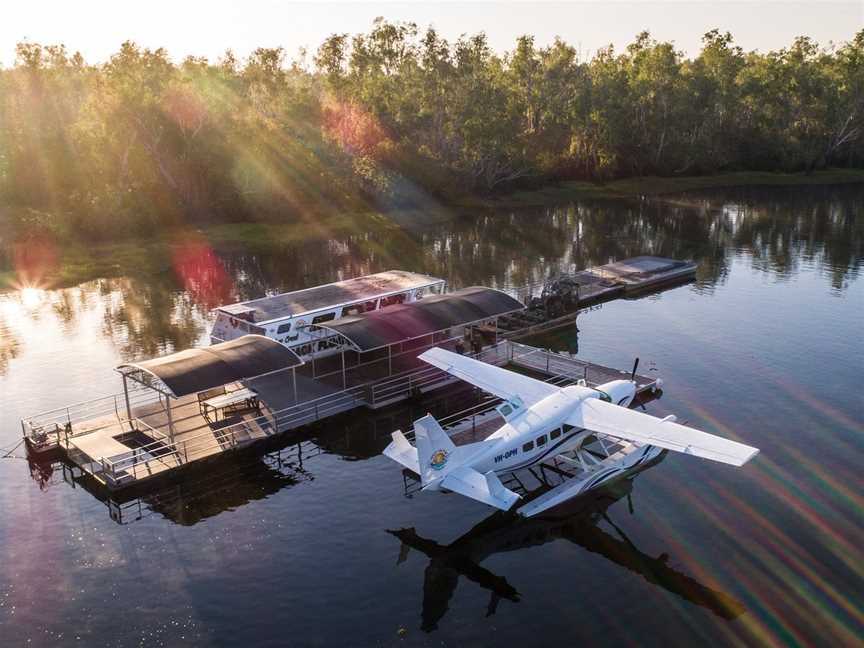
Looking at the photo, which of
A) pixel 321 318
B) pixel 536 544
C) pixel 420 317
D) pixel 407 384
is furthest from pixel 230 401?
pixel 536 544

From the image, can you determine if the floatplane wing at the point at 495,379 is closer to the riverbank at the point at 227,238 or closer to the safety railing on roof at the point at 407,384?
the safety railing on roof at the point at 407,384

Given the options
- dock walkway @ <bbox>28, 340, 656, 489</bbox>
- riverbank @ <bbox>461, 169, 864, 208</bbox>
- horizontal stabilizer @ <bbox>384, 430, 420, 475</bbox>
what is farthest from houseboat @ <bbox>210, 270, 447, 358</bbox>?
riverbank @ <bbox>461, 169, 864, 208</bbox>

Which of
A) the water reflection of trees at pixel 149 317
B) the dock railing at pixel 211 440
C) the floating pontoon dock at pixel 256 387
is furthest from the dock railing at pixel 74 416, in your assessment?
the water reflection of trees at pixel 149 317

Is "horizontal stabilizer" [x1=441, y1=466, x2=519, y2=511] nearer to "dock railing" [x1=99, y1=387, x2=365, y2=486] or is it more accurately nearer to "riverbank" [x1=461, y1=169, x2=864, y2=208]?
"dock railing" [x1=99, y1=387, x2=365, y2=486]

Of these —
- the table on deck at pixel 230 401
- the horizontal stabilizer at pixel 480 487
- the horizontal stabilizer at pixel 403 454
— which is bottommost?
the table on deck at pixel 230 401

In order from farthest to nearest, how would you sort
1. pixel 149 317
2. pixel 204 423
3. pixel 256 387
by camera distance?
1. pixel 149 317
2. pixel 256 387
3. pixel 204 423

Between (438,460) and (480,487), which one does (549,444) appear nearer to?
(480,487)

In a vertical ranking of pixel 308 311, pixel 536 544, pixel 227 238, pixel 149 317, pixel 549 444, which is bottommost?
pixel 536 544
